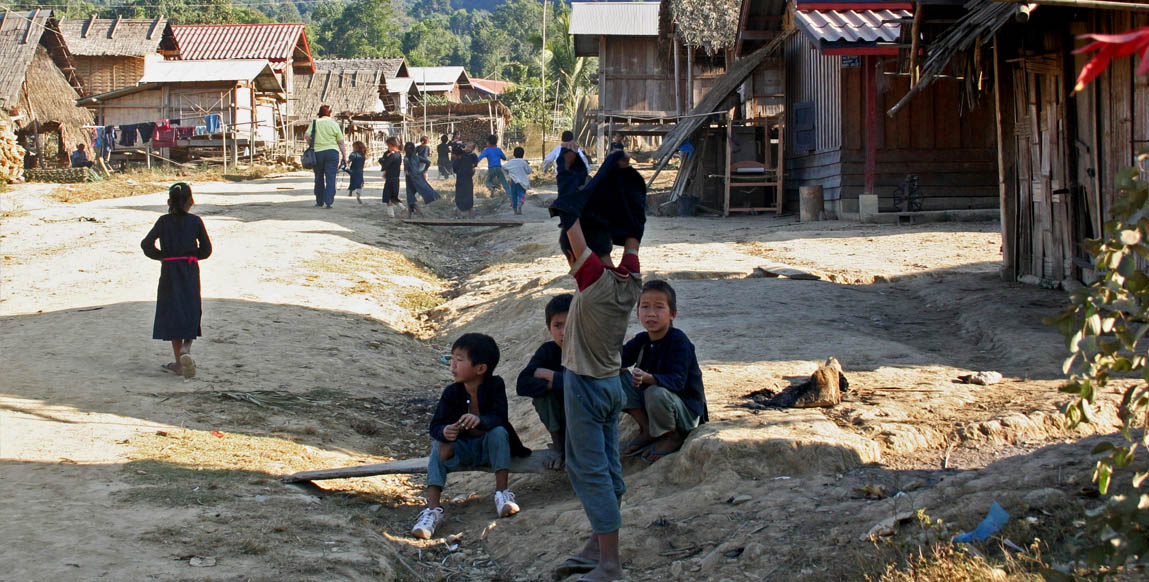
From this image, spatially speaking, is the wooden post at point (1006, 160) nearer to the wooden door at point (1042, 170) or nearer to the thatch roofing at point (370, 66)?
the wooden door at point (1042, 170)

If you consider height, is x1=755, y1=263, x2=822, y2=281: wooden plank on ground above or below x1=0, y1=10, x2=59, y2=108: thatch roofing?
below

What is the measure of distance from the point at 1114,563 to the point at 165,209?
735 inches

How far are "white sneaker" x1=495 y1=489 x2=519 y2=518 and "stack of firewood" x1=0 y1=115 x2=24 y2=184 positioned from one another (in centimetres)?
2329

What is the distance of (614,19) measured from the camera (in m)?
28.9

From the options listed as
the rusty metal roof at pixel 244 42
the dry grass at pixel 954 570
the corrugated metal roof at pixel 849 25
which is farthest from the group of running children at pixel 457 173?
the rusty metal roof at pixel 244 42

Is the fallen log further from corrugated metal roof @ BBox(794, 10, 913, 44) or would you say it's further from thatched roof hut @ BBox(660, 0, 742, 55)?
thatched roof hut @ BBox(660, 0, 742, 55)

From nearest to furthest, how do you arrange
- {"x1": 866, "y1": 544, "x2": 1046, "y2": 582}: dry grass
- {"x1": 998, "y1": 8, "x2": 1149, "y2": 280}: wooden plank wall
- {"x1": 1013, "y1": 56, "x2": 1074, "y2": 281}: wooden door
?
{"x1": 866, "y1": 544, "x2": 1046, "y2": 582}: dry grass → {"x1": 998, "y1": 8, "x2": 1149, "y2": 280}: wooden plank wall → {"x1": 1013, "y1": 56, "x2": 1074, "y2": 281}: wooden door

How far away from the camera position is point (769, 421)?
4867 mm

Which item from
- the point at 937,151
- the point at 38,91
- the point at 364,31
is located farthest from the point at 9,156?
the point at 364,31

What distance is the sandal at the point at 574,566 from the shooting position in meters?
3.93

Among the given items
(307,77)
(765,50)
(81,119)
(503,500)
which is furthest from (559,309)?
(307,77)

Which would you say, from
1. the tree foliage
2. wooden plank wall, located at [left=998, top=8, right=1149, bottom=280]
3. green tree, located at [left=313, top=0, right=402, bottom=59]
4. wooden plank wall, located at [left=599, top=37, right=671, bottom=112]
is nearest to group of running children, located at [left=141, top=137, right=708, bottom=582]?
the tree foliage

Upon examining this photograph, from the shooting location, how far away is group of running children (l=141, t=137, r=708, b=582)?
3590 millimetres

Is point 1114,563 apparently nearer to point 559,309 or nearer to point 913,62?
point 559,309
